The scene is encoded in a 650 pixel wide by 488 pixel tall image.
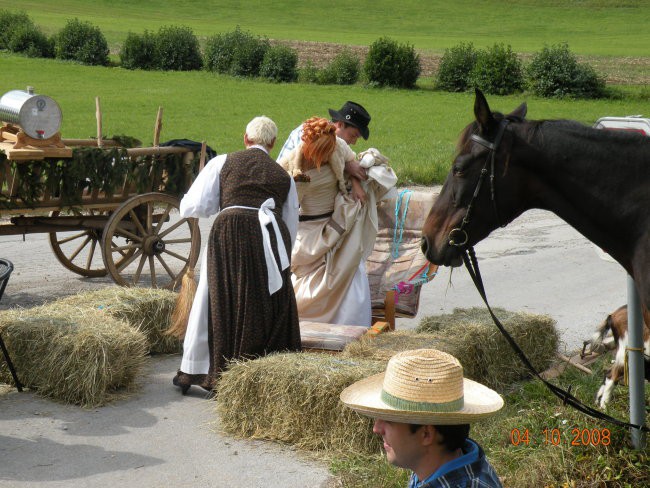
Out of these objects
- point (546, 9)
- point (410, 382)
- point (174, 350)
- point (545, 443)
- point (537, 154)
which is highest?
point (546, 9)

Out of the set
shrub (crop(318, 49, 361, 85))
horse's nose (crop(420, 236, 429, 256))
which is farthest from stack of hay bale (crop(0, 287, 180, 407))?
shrub (crop(318, 49, 361, 85))

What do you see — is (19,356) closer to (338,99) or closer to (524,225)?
(524,225)

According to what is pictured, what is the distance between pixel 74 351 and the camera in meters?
6.53

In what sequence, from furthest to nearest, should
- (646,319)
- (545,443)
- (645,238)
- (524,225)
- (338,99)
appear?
(338,99), (524,225), (646,319), (545,443), (645,238)

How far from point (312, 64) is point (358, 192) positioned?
36.6 m

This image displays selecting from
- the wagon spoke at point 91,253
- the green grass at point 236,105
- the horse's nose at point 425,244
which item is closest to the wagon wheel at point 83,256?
the wagon spoke at point 91,253

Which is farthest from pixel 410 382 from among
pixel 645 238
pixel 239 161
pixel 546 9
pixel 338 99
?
pixel 546 9

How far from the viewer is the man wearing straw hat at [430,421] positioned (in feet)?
9.24

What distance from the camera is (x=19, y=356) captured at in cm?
684

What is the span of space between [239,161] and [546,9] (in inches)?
2894

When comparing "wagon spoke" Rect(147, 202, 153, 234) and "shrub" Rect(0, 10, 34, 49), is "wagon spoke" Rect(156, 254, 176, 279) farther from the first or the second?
"shrub" Rect(0, 10, 34, 49)

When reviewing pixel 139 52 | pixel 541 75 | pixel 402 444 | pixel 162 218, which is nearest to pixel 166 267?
pixel 162 218

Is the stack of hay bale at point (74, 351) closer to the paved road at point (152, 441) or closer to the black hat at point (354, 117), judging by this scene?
the paved road at point (152, 441)

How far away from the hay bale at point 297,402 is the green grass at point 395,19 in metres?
48.3
